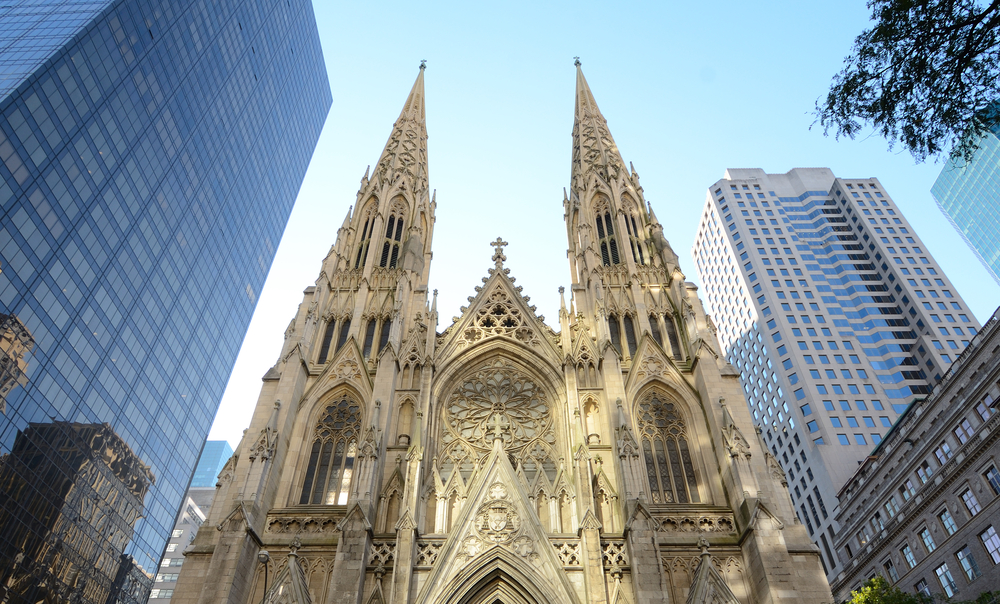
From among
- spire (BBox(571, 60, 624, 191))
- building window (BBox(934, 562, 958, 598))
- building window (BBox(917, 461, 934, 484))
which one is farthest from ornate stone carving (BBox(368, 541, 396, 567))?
building window (BBox(917, 461, 934, 484))

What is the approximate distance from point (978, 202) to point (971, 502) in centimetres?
3855

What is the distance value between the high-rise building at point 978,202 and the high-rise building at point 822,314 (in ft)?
21.3

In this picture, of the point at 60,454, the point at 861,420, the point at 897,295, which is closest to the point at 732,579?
the point at 60,454

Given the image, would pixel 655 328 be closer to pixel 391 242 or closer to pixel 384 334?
pixel 384 334

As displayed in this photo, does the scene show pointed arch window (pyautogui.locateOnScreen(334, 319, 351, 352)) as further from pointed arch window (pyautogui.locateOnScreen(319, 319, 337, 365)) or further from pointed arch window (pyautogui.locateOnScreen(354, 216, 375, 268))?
pointed arch window (pyautogui.locateOnScreen(354, 216, 375, 268))

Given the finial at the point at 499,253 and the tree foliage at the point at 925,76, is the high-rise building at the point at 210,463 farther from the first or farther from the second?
the tree foliage at the point at 925,76

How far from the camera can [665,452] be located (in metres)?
23.2

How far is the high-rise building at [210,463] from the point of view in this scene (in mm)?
109688

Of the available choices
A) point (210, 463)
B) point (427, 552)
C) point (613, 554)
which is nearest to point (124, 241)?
point (427, 552)

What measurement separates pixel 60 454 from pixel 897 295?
71.4 m

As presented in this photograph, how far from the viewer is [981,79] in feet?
29.5

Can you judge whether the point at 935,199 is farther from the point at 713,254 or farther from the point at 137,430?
the point at 137,430

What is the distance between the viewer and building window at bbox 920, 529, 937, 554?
33.3 m

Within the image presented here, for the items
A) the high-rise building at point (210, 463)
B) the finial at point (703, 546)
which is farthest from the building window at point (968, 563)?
the high-rise building at point (210, 463)
